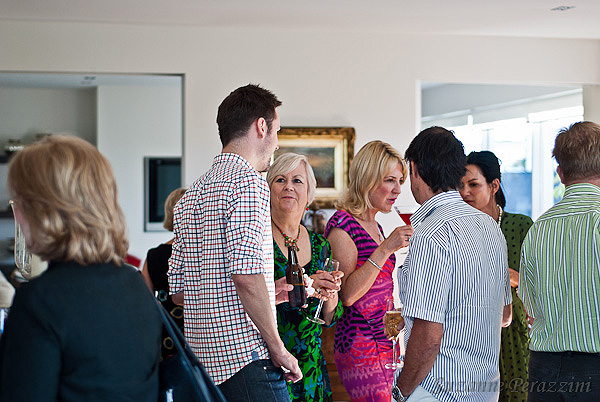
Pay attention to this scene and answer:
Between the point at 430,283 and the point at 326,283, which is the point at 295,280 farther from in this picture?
the point at 430,283

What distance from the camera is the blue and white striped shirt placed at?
79.8 inches

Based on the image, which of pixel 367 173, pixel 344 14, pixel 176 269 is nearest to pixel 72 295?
pixel 176 269

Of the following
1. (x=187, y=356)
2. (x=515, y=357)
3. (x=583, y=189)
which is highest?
(x=583, y=189)

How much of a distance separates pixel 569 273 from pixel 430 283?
0.47 meters

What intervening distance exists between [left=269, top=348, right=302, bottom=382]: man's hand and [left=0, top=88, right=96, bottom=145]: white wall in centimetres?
777

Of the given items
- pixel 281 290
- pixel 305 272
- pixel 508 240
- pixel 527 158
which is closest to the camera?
pixel 281 290

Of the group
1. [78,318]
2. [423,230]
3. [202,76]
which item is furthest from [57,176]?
[202,76]

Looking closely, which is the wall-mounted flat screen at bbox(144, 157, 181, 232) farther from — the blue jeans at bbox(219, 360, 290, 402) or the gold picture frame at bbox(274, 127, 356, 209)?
the blue jeans at bbox(219, 360, 290, 402)

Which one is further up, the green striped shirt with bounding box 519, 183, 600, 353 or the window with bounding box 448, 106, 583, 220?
the window with bounding box 448, 106, 583, 220

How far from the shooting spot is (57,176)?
4.30 ft

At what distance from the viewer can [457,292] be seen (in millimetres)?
2045

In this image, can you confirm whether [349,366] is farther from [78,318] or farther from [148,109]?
[148,109]

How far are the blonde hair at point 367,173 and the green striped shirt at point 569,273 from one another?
1031mm

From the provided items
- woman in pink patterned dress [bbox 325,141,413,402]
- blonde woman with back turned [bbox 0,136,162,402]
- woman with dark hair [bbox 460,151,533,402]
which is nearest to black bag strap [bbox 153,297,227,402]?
blonde woman with back turned [bbox 0,136,162,402]
